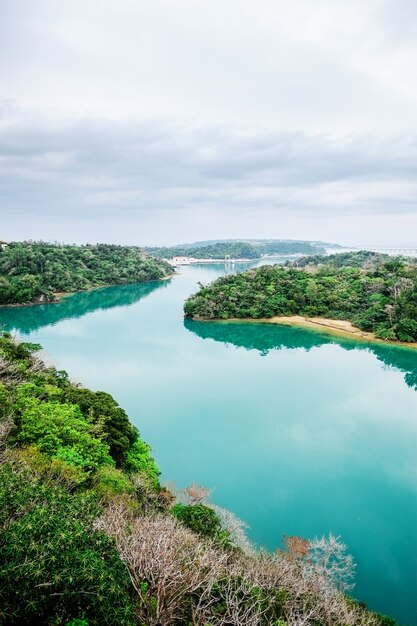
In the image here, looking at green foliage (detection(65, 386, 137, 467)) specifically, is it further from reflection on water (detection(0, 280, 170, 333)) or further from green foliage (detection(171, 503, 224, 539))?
reflection on water (detection(0, 280, 170, 333))

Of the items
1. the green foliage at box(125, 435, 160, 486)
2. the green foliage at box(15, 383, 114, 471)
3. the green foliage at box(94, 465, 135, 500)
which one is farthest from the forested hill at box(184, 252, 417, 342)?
the green foliage at box(94, 465, 135, 500)

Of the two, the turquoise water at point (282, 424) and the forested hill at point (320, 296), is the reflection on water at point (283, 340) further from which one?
the forested hill at point (320, 296)

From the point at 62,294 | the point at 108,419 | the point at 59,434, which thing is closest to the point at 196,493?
the point at 108,419

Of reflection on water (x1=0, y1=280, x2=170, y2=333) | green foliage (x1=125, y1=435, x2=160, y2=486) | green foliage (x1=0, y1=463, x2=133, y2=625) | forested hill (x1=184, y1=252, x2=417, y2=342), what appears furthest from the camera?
reflection on water (x1=0, y1=280, x2=170, y2=333)

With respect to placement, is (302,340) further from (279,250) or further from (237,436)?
(279,250)

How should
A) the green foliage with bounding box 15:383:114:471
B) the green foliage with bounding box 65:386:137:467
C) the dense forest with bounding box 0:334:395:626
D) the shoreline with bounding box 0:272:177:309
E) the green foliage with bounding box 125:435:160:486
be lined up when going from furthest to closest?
the shoreline with bounding box 0:272:177:309 → the green foliage with bounding box 125:435:160:486 → the green foliage with bounding box 65:386:137:467 → the green foliage with bounding box 15:383:114:471 → the dense forest with bounding box 0:334:395:626

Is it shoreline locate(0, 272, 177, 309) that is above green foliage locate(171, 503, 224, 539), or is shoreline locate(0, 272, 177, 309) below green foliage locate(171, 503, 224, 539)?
above

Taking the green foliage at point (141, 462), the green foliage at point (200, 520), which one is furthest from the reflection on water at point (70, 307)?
the green foliage at point (200, 520)

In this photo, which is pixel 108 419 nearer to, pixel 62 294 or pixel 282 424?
pixel 282 424
